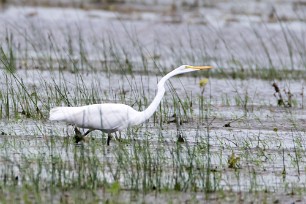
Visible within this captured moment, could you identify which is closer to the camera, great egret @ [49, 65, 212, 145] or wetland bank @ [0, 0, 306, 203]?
wetland bank @ [0, 0, 306, 203]

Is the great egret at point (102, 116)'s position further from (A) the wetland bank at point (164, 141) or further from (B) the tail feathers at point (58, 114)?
(A) the wetland bank at point (164, 141)

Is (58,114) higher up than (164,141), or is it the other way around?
(58,114)

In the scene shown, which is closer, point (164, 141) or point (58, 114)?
point (58, 114)

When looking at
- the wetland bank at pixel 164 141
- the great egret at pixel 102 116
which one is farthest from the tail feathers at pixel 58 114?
the wetland bank at pixel 164 141

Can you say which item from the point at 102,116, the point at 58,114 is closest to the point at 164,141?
the point at 102,116

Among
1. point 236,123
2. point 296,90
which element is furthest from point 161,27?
point 236,123

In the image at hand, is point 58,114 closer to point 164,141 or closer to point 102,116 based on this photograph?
point 102,116

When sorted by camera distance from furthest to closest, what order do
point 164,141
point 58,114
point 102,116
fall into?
point 164,141 → point 102,116 → point 58,114

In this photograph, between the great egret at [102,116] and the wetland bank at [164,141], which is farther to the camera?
the great egret at [102,116]

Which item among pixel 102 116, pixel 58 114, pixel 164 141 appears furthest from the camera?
pixel 164 141

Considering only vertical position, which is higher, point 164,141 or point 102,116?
point 102,116

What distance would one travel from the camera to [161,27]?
2300 centimetres

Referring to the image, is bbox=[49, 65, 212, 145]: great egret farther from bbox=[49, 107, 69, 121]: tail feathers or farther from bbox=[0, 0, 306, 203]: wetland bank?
bbox=[0, 0, 306, 203]: wetland bank

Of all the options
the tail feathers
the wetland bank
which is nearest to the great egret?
the tail feathers
